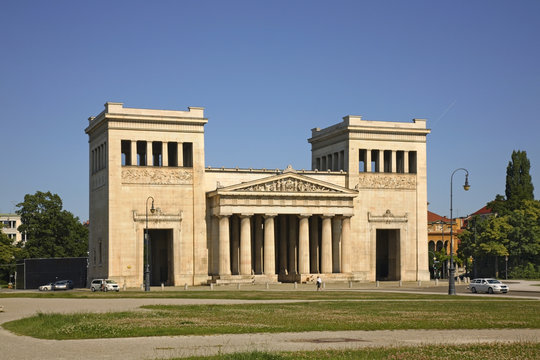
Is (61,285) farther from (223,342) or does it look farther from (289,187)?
(223,342)

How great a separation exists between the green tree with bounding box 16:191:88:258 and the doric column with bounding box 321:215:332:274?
52774 millimetres

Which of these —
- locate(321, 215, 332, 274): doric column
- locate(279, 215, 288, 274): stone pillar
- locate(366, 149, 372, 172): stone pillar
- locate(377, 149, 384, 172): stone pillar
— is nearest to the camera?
locate(321, 215, 332, 274): doric column

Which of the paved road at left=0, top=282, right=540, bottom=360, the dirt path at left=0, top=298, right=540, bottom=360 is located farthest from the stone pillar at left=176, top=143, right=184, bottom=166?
the paved road at left=0, top=282, right=540, bottom=360

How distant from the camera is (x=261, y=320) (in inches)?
1577

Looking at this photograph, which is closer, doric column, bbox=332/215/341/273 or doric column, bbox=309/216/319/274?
doric column, bbox=332/215/341/273

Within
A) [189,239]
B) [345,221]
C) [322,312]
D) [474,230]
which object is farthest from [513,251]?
[322,312]

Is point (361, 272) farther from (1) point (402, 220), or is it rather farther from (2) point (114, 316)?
(2) point (114, 316)

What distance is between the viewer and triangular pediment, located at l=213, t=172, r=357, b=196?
355ft

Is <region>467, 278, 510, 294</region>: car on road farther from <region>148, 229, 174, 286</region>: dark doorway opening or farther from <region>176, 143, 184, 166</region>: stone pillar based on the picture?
<region>148, 229, 174, 286</region>: dark doorway opening

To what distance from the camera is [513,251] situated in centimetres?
13175

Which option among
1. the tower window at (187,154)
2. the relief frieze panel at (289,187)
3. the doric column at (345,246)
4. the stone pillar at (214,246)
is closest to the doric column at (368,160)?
the relief frieze panel at (289,187)

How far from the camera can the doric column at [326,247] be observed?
112375mm

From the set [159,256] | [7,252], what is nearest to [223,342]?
[159,256]

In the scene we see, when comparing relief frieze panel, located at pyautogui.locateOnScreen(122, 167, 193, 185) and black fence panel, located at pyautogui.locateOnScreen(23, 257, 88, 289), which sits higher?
relief frieze panel, located at pyautogui.locateOnScreen(122, 167, 193, 185)
